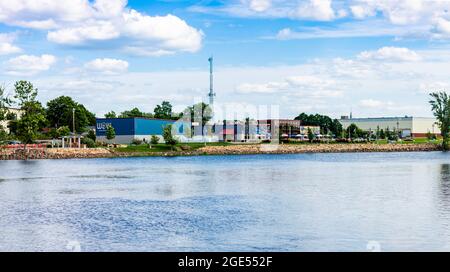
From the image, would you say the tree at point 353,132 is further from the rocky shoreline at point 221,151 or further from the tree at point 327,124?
the rocky shoreline at point 221,151

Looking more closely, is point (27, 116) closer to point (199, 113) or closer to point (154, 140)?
point (154, 140)

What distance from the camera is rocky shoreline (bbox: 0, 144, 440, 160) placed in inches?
3910

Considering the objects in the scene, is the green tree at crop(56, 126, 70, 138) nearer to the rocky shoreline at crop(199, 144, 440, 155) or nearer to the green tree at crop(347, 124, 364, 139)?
the rocky shoreline at crop(199, 144, 440, 155)

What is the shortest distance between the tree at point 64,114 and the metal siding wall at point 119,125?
29.7 metres

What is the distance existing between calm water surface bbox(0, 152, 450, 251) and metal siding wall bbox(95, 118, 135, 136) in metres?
76.0

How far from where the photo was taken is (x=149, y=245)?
67.5 ft

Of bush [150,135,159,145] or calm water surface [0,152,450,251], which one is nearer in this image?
calm water surface [0,152,450,251]

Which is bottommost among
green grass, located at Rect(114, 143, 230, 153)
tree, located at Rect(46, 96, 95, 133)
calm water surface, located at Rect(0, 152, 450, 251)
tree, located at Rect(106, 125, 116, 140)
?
calm water surface, located at Rect(0, 152, 450, 251)

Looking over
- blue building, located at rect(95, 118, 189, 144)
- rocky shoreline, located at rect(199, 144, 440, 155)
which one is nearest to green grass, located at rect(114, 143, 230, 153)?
rocky shoreline, located at rect(199, 144, 440, 155)

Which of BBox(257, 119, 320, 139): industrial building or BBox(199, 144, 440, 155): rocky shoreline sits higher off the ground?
BBox(257, 119, 320, 139): industrial building

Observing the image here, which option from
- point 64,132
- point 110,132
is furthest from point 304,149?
point 64,132

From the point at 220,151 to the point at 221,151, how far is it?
0.28 meters

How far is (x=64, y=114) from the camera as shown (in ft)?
507
